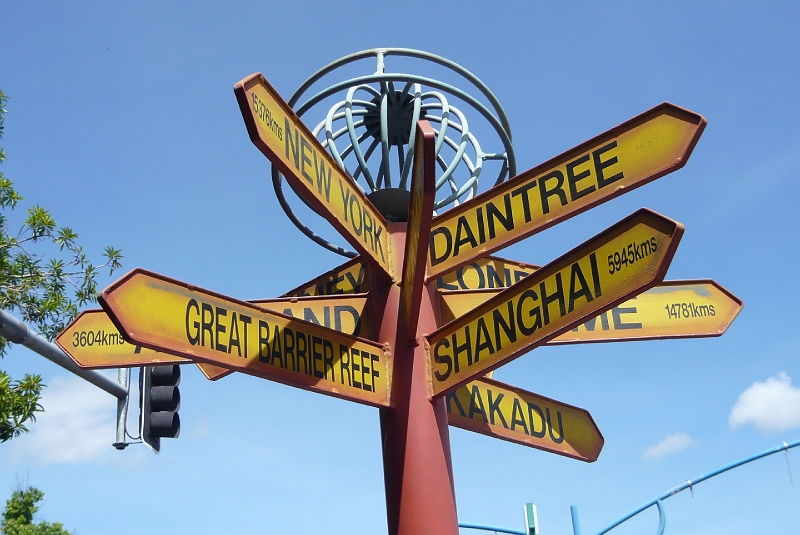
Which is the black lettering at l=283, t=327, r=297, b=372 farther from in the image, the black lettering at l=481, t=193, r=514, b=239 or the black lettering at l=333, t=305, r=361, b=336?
the black lettering at l=481, t=193, r=514, b=239

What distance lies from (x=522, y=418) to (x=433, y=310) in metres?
0.74

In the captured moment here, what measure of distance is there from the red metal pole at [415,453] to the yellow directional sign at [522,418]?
0.31 meters

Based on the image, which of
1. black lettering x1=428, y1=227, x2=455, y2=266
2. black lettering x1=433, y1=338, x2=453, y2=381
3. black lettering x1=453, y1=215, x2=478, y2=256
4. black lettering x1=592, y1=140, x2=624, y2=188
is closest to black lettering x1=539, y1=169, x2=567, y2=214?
black lettering x1=592, y1=140, x2=624, y2=188

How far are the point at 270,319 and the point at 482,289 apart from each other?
1.34 meters

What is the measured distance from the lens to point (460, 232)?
4012 millimetres

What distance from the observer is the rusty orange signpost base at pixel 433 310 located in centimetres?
312

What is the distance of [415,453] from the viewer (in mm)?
3713

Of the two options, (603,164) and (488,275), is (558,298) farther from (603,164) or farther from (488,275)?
(488,275)

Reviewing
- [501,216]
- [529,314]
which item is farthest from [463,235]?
[529,314]

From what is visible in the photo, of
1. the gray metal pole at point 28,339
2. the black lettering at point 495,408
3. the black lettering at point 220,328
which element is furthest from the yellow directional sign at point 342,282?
the gray metal pole at point 28,339

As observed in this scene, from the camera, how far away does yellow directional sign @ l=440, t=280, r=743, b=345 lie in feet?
13.5

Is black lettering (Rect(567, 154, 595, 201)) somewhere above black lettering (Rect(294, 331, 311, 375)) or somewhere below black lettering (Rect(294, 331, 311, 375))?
above

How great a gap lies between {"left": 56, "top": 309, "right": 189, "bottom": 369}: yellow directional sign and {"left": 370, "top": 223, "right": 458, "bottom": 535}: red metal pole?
110 centimetres

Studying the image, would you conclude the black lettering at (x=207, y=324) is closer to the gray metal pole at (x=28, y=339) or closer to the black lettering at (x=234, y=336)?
the black lettering at (x=234, y=336)
